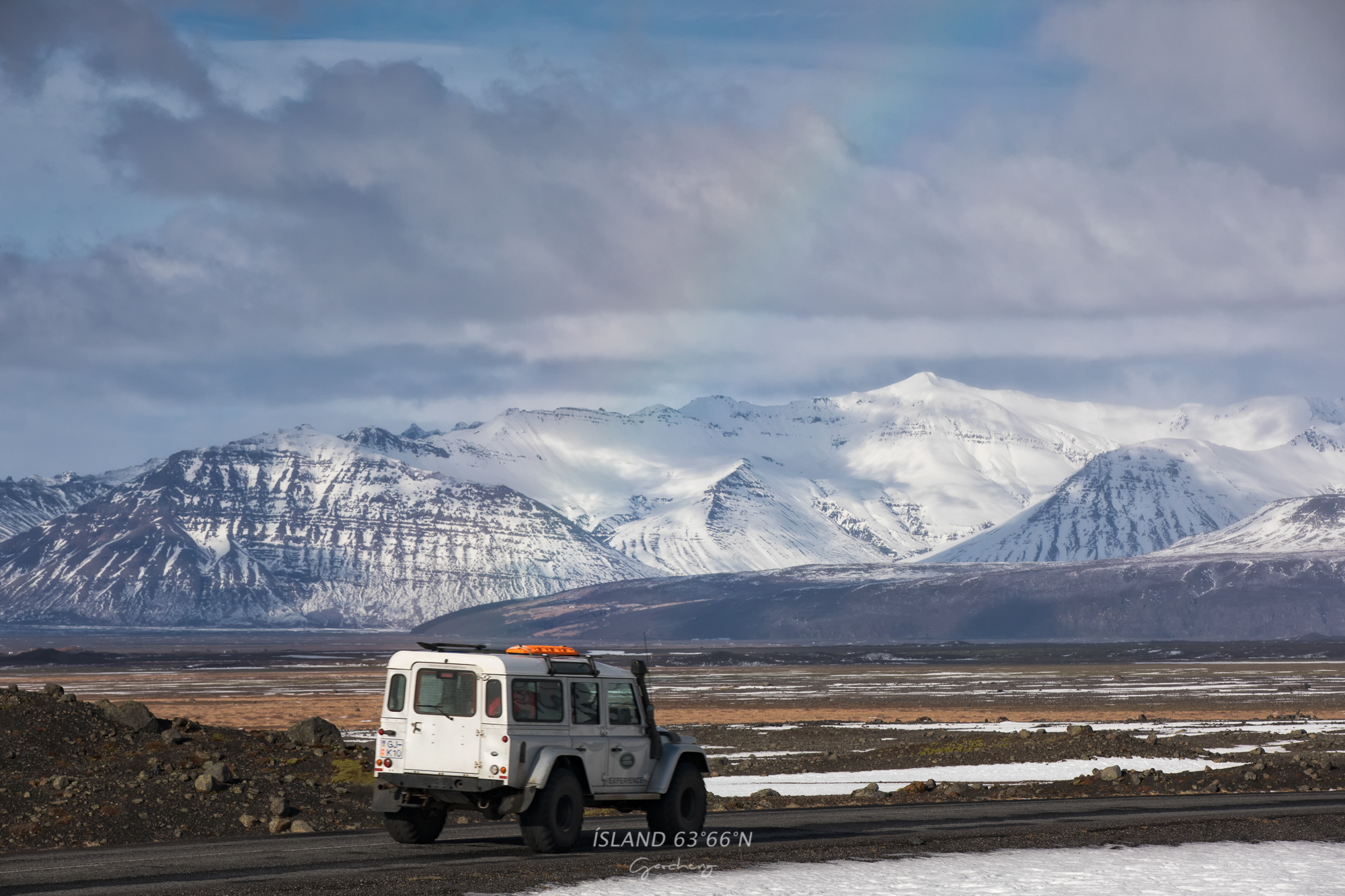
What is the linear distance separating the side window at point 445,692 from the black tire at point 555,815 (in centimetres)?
191

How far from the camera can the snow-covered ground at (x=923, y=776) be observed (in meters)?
41.2

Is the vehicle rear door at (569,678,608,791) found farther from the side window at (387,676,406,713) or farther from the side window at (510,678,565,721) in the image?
the side window at (387,676,406,713)

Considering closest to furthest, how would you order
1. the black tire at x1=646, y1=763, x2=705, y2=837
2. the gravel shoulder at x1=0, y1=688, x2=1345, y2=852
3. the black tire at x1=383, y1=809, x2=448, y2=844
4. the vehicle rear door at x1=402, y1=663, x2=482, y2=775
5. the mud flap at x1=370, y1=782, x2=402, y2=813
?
the vehicle rear door at x1=402, y1=663, x2=482, y2=775, the mud flap at x1=370, y1=782, x2=402, y2=813, the black tire at x1=383, y1=809, x2=448, y2=844, the black tire at x1=646, y1=763, x2=705, y2=837, the gravel shoulder at x1=0, y1=688, x2=1345, y2=852

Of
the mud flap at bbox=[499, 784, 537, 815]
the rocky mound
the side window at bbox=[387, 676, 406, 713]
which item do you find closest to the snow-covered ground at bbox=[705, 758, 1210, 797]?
the rocky mound

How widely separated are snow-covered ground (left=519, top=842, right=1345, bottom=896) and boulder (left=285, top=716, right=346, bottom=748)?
20.0m

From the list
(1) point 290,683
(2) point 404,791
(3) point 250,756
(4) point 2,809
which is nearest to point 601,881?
(2) point 404,791

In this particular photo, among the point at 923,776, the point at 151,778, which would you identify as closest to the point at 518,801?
the point at 151,778

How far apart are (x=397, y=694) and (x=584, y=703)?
10.5ft

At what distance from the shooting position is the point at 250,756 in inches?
1513

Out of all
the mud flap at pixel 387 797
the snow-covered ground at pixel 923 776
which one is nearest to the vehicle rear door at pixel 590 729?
the mud flap at pixel 387 797

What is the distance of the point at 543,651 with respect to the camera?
82.8 feet

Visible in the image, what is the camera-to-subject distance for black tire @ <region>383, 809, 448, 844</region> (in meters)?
26.0

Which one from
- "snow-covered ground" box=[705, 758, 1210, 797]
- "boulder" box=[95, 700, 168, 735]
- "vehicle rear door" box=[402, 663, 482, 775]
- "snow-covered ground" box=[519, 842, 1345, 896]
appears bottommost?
"snow-covered ground" box=[705, 758, 1210, 797]

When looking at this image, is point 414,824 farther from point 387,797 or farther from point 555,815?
point 555,815
